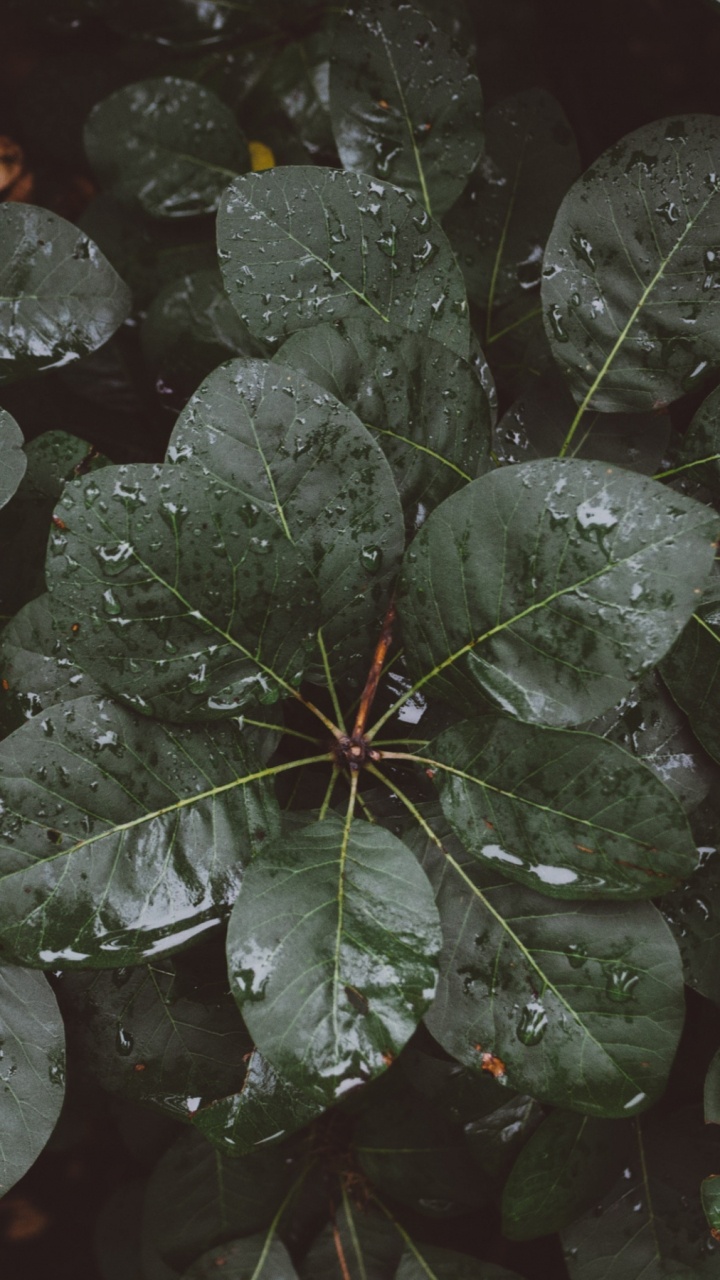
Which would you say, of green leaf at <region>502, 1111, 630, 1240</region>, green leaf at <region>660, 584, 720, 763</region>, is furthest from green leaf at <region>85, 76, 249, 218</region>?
green leaf at <region>502, 1111, 630, 1240</region>

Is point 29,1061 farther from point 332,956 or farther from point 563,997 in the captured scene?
point 563,997

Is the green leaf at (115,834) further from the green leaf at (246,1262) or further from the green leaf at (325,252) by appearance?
the green leaf at (246,1262)

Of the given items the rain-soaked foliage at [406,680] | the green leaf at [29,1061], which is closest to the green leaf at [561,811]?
the rain-soaked foliage at [406,680]

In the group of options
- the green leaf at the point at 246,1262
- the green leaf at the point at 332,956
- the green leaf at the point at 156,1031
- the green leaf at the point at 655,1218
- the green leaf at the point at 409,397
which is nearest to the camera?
the green leaf at the point at 332,956

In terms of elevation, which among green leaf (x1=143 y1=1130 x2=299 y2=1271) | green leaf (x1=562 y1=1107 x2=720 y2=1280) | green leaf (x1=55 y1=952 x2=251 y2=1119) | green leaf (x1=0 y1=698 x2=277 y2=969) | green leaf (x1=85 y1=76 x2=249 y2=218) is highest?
green leaf (x1=85 y1=76 x2=249 y2=218)

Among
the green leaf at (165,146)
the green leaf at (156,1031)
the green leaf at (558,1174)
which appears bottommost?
the green leaf at (558,1174)

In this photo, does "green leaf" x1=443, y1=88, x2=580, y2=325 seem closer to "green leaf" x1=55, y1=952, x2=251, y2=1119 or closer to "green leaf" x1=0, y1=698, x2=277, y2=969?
"green leaf" x1=0, y1=698, x2=277, y2=969
